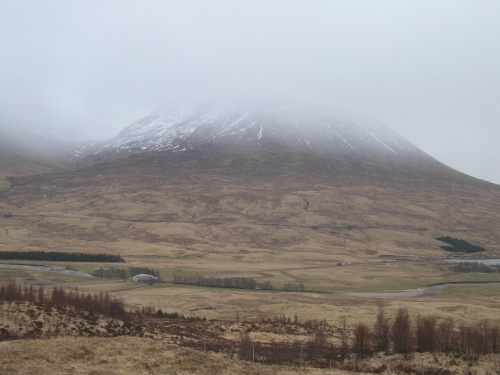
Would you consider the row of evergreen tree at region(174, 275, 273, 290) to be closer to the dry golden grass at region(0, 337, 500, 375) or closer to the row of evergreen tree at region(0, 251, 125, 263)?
the row of evergreen tree at region(0, 251, 125, 263)

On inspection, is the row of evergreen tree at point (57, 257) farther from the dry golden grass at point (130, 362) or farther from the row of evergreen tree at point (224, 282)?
the dry golden grass at point (130, 362)

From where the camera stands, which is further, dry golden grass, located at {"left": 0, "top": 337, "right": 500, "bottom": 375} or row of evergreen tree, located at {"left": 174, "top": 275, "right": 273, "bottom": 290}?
row of evergreen tree, located at {"left": 174, "top": 275, "right": 273, "bottom": 290}

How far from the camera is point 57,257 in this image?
12469 centimetres

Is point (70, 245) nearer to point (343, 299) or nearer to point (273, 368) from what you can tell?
point (343, 299)

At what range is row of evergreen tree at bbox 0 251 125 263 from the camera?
12106 cm

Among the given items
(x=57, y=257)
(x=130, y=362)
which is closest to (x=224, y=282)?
(x=57, y=257)

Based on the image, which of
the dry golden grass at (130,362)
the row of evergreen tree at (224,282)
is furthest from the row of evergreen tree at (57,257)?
the dry golden grass at (130,362)

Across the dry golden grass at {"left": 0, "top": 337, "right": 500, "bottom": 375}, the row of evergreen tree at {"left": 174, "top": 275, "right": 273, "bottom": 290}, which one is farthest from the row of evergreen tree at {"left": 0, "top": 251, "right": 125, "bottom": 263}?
the dry golden grass at {"left": 0, "top": 337, "right": 500, "bottom": 375}

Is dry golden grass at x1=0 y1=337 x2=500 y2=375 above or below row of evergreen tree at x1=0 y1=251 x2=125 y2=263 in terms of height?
above

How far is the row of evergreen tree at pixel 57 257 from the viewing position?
121 m

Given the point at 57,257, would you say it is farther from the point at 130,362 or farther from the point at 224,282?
the point at 130,362

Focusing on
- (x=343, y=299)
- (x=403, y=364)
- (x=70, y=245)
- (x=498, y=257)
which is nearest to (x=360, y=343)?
(x=403, y=364)

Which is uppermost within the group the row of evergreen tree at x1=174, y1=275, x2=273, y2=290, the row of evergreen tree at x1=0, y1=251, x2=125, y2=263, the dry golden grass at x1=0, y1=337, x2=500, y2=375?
the dry golden grass at x1=0, y1=337, x2=500, y2=375

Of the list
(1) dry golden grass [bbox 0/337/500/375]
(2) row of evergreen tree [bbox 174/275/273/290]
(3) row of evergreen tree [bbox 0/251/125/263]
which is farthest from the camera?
(3) row of evergreen tree [bbox 0/251/125/263]
